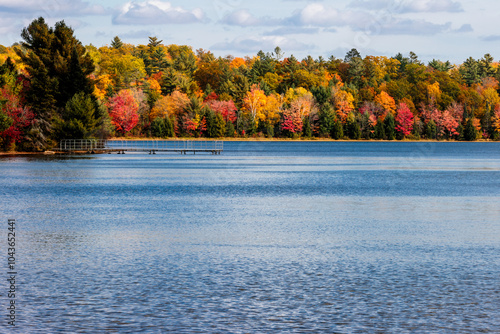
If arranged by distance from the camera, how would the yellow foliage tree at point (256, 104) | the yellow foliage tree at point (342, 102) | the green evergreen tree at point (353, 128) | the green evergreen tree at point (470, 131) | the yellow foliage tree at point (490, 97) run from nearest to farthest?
the yellow foliage tree at point (256, 104) → the green evergreen tree at point (353, 128) → the yellow foliage tree at point (342, 102) → the green evergreen tree at point (470, 131) → the yellow foliage tree at point (490, 97)

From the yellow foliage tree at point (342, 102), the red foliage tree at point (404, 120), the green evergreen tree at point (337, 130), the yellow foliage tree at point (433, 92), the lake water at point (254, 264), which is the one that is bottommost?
the lake water at point (254, 264)

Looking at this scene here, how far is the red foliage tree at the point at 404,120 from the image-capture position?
180875 mm

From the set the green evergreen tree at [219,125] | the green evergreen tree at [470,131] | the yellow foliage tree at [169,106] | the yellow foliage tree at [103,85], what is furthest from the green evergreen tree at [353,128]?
the yellow foliage tree at [103,85]

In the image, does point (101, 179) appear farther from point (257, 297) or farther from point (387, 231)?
point (257, 297)

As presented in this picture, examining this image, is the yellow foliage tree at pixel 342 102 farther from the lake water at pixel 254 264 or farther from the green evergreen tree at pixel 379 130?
the lake water at pixel 254 264

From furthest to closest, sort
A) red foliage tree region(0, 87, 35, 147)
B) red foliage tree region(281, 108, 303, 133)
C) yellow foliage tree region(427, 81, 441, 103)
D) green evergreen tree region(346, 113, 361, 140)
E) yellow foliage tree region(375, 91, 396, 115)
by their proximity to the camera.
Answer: yellow foliage tree region(427, 81, 441, 103)
yellow foliage tree region(375, 91, 396, 115)
green evergreen tree region(346, 113, 361, 140)
red foliage tree region(281, 108, 303, 133)
red foliage tree region(0, 87, 35, 147)

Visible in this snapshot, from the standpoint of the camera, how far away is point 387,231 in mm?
24812

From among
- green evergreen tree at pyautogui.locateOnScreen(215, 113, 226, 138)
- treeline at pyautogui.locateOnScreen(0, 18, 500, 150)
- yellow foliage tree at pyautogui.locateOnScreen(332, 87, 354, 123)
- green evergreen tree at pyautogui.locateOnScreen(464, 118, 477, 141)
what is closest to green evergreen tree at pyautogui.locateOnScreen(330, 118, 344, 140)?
treeline at pyautogui.locateOnScreen(0, 18, 500, 150)

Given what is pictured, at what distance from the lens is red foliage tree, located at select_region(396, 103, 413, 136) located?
181 metres

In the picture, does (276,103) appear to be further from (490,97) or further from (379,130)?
(490,97)

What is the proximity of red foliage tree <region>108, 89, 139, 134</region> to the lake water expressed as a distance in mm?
113706

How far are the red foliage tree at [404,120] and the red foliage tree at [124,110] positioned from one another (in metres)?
70.5

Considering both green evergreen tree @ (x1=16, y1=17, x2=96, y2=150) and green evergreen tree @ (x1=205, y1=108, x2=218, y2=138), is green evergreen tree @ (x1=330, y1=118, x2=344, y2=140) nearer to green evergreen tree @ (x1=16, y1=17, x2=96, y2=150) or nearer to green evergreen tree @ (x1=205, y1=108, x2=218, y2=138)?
green evergreen tree @ (x1=205, y1=108, x2=218, y2=138)

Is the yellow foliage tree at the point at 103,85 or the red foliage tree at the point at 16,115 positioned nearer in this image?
the red foliage tree at the point at 16,115
